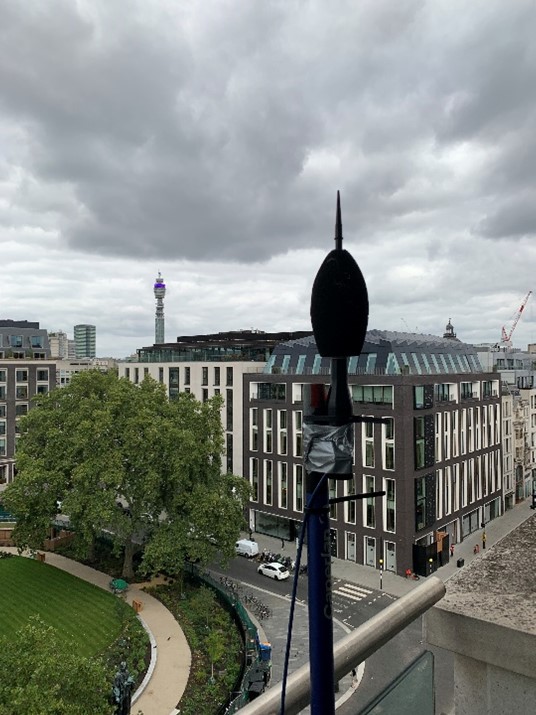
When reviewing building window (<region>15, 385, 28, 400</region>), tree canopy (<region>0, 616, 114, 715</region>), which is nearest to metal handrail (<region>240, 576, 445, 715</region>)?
tree canopy (<region>0, 616, 114, 715</region>)

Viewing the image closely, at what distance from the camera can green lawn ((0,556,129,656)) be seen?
32.8 metres

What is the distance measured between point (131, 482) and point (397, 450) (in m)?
20.9

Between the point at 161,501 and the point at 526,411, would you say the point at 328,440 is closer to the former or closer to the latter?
the point at 161,501

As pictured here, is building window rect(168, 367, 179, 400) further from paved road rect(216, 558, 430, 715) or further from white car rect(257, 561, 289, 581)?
white car rect(257, 561, 289, 581)

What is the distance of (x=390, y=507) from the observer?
45.9 metres

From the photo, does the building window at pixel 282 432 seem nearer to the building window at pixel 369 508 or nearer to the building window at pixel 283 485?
the building window at pixel 283 485

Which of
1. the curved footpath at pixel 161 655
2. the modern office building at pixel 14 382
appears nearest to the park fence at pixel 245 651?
the curved footpath at pixel 161 655

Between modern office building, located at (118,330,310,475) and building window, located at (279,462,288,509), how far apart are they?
5.99 metres

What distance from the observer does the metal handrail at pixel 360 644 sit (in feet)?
10.1

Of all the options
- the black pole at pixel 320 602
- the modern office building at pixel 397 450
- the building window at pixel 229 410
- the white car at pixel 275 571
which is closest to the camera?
the black pole at pixel 320 602

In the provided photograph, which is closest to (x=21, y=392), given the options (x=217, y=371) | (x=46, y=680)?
(x=217, y=371)

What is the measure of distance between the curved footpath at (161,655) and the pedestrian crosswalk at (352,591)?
13016 mm

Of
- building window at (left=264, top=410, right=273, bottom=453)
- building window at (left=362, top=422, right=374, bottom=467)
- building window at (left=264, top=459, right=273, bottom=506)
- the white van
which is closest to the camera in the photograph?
building window at (left=362, top=422, right=374, bottom=467)

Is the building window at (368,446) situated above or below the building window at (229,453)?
above
